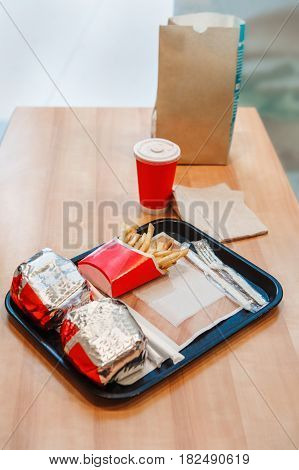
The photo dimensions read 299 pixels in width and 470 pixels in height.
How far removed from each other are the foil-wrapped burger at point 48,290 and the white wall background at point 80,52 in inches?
68.0

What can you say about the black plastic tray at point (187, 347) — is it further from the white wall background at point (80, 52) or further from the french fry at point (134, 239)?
the white wall background at point (80, 52)

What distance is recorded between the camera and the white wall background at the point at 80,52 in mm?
2641

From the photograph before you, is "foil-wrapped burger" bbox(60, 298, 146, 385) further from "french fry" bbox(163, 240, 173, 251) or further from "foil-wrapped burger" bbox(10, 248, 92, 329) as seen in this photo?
"french fry" bbox(163, 240, 173, 251)

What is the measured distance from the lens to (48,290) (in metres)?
0.97

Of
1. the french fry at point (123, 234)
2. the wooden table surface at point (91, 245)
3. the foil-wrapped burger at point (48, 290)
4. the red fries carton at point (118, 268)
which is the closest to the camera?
the wooden table surface at point (91, 245)

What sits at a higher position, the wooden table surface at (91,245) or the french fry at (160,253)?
the french fry at (160,253)

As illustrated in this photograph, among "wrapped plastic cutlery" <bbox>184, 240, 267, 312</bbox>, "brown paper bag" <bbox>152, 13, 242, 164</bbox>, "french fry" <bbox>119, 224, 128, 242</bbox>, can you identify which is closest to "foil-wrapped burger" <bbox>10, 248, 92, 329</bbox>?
"french fry" <bbox>119, 224, 128, 242</bbox>

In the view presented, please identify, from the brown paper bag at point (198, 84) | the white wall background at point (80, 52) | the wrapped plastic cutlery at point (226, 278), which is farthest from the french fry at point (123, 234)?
the white wall background at point (80, 52)

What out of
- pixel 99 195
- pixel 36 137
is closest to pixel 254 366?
pixel 99 195

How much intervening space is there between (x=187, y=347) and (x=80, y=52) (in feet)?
7.01

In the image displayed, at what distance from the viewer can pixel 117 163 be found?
1552 mm

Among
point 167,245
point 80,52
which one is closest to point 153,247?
point 167,245

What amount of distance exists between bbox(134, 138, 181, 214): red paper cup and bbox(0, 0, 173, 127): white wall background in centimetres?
138

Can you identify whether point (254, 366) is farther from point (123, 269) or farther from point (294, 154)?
point (294, 154)
